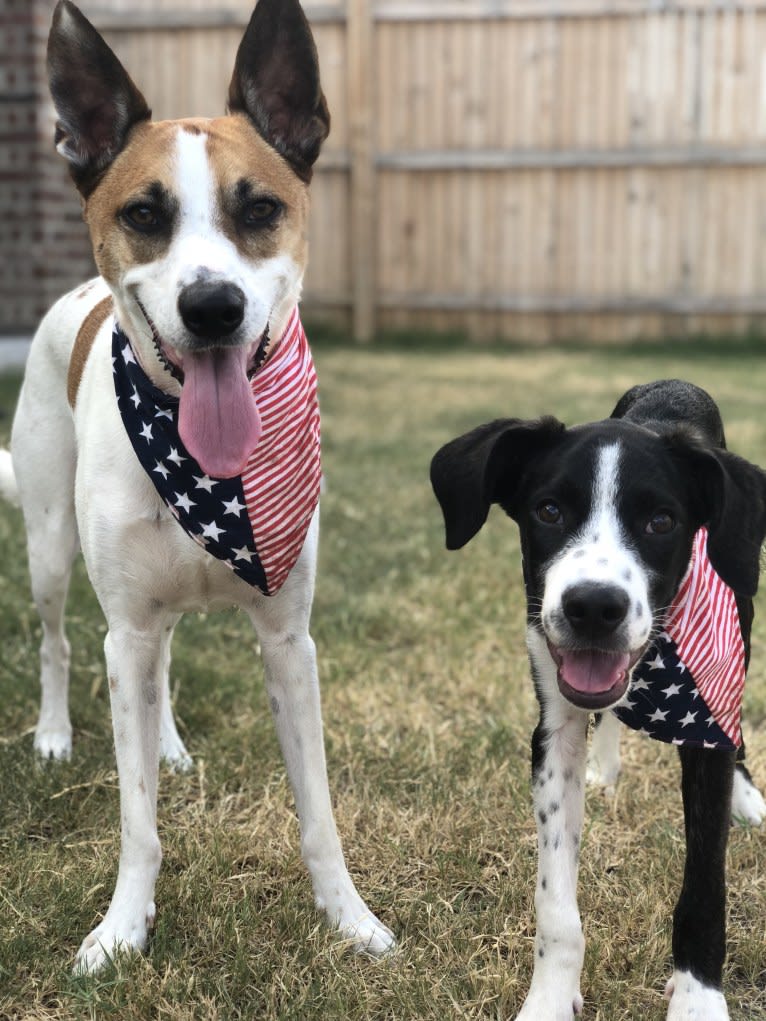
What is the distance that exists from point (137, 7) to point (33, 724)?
10257 millimetres

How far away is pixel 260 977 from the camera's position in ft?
8.01

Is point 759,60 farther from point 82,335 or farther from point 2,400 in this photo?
point 82,335

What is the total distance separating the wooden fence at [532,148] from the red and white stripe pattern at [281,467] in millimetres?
9881

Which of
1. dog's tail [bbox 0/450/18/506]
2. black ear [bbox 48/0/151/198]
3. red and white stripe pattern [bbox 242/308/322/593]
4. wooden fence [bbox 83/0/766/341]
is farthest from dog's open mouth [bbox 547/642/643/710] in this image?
wooden fence [bbox 83/0/766/341]

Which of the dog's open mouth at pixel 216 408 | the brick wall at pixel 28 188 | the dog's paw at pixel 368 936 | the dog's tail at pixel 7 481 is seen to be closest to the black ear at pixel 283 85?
the dog's open mouth at pixel 216 408

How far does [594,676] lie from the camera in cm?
230

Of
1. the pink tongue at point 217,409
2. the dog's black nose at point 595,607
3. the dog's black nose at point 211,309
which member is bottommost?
the dog's black nose at point 595,607

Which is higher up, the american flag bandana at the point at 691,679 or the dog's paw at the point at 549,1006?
the american flag bandana at the point at 691,679

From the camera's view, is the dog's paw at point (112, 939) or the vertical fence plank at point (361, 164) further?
the vertical fence plank at point (361, 164)

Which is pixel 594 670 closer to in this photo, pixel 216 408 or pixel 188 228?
pixel 216 408

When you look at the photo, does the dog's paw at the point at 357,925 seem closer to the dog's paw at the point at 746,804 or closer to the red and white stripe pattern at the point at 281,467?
the red and white stripe pattern at the point at 281,467

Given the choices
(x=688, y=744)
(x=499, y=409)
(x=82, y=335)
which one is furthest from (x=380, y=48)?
(x=688, y=744)

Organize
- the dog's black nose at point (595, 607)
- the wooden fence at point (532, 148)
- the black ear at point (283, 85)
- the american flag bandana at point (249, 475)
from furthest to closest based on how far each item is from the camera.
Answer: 1. the wooden fence at point (532, 148)
2. the black ear at point (283, 85)
3. the american flag bandana at point (249, 475)
4. the dog's black nose at point (595, 607)

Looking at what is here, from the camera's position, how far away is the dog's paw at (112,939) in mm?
2473
